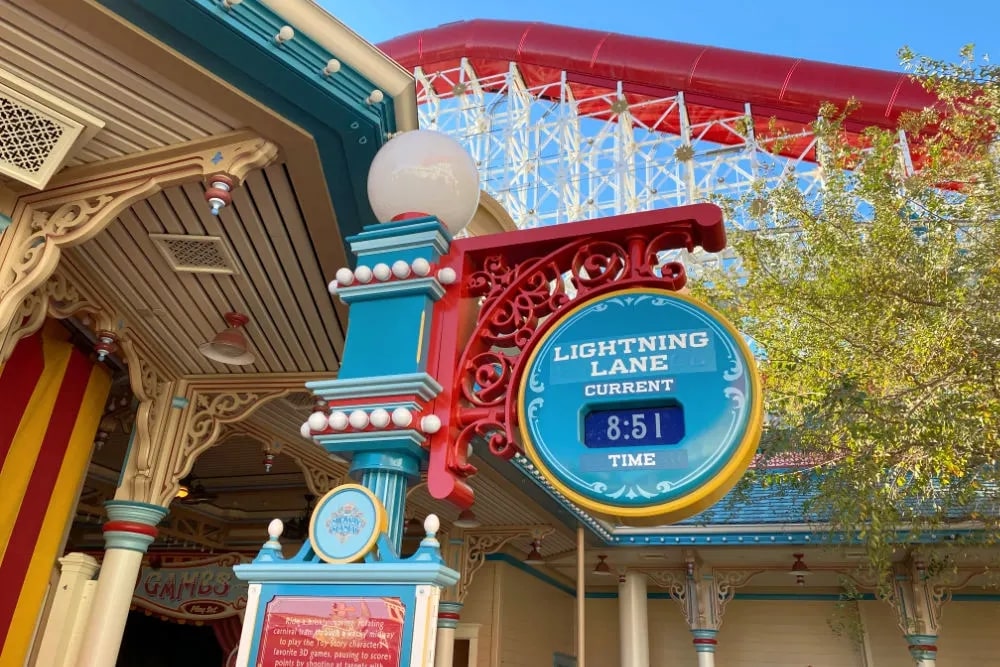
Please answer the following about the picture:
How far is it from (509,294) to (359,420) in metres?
0.67

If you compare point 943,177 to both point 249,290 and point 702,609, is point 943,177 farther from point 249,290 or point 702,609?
point 702,609

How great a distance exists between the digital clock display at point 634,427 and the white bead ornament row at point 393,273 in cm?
75

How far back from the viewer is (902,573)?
29.8 ft

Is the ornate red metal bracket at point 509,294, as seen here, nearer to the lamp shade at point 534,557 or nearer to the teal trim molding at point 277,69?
the teal trim molding at point 277,69

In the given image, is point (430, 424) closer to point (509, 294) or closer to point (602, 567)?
point (509, 294)

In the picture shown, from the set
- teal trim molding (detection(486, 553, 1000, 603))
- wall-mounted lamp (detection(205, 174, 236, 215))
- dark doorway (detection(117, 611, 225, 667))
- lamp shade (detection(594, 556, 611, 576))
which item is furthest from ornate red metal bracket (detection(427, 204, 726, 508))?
dark doorway (detection(117, 611, 225, 667))

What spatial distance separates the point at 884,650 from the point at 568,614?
5076 millimetres

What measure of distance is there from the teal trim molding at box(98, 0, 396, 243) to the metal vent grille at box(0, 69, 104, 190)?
0.59 m

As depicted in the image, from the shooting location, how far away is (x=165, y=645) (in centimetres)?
1296

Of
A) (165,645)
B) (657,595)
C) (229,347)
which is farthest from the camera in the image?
(165,645)

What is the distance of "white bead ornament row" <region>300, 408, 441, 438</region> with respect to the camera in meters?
2.30

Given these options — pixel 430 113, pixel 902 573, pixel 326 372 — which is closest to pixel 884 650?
pixel 902 573

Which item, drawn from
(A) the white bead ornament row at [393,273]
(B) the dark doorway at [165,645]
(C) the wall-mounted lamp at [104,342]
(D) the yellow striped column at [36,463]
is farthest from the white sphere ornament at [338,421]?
(B) the dark doorway at [165,645]

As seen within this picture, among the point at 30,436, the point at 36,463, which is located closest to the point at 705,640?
the point at 36,463
